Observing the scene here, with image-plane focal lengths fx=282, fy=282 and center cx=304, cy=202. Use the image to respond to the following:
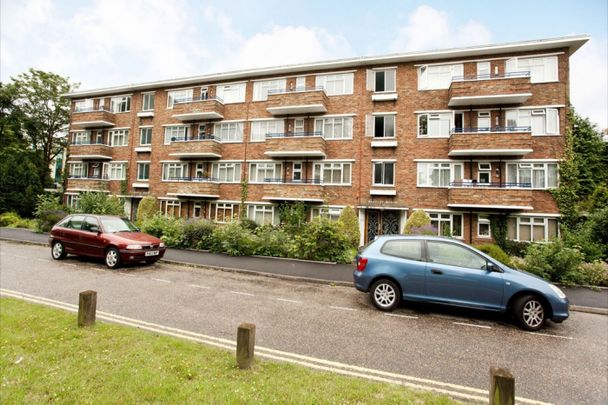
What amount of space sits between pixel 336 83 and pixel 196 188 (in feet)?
43.0

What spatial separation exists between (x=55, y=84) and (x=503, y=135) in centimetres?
4423

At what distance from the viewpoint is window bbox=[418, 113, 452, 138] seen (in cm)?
1784

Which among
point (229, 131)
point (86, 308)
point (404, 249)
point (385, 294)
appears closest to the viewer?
point (86, 308)

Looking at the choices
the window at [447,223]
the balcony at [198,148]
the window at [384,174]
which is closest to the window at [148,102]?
the balcony at [198,148]

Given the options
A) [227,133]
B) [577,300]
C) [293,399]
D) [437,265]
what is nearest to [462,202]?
[577,300]

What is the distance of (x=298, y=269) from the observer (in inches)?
437

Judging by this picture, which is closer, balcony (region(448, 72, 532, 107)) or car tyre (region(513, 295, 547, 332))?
car tyre (region(513, 295, 547, 332))

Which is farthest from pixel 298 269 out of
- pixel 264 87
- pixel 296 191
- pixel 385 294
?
pixel 264 87

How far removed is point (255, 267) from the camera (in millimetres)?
11219

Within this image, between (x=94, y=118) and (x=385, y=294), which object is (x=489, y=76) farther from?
(x=94, y=118)

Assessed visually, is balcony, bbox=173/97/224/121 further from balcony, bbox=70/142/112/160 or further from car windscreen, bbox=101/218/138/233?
car windscreen, bbox=101/218/138/233

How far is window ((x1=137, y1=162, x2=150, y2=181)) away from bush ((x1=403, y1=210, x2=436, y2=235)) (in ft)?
72.0

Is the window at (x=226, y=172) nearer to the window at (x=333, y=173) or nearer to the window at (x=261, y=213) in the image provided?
the window at (x=261, y=213)

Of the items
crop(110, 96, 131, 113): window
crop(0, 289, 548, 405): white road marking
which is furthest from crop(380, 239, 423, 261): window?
crop(110, 96, 131, 113): window
